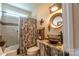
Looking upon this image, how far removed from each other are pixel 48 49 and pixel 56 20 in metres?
0.29

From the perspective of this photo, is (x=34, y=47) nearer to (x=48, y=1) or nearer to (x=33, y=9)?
(x=33, y=9)

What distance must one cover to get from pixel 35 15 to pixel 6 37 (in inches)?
13.5

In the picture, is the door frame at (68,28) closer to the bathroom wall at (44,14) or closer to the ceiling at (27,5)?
the bathroom wall at (44,14)

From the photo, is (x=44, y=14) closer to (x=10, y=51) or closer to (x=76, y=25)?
(x=76, y=25)

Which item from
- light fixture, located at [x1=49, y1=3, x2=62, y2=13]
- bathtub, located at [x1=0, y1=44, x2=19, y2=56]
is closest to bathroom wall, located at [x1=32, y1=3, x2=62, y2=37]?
light fixture, located at [x1=49, y1=3, x2=62, y2=13]

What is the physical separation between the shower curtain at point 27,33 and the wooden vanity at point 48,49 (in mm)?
71

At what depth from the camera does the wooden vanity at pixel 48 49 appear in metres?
1.02

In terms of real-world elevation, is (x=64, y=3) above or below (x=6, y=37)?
above

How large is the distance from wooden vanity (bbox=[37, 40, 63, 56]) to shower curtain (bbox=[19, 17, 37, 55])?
0.07 metres

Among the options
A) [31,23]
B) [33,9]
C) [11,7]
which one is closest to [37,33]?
[31,23]

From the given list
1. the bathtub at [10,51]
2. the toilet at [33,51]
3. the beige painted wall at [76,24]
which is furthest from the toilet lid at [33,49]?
the beige painted wall at [76,24]

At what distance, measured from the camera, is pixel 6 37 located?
102 cm

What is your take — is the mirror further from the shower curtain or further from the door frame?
the shower curtain

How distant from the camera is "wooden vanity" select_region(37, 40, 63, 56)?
102cm
